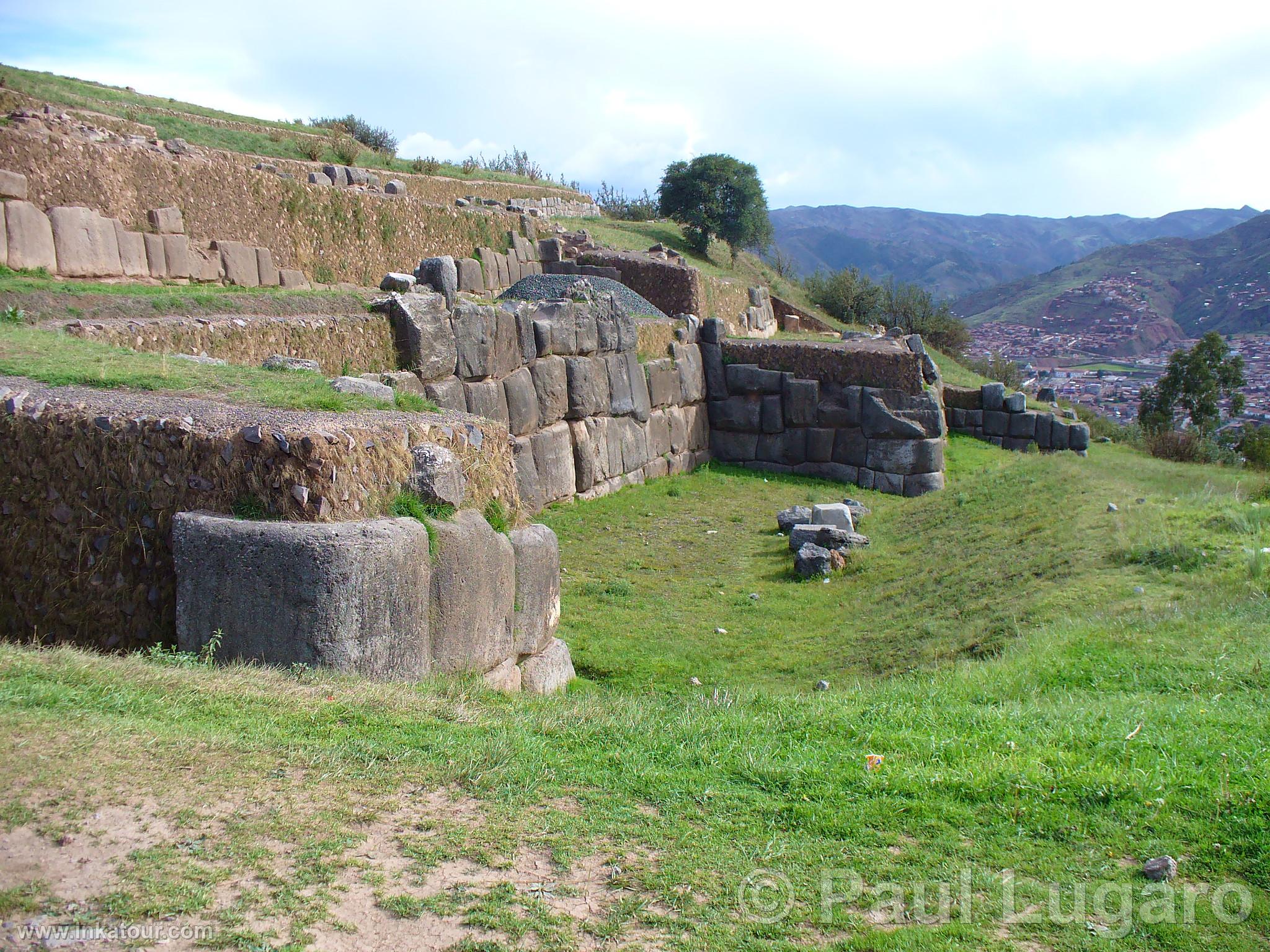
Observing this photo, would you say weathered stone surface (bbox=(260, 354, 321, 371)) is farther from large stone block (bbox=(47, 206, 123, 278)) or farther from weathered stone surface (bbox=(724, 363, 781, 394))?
weathered stone surface (bbox=(724, 363, 781, 394))

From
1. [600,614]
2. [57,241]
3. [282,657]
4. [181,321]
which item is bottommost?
[600,614]

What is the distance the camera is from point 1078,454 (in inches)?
810

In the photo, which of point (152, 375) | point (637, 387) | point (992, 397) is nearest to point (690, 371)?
point (637, 387)

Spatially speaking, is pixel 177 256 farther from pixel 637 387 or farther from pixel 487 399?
pixel 637 387

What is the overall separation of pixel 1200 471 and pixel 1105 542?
889 cm

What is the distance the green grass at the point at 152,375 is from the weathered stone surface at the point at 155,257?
4.68 metres

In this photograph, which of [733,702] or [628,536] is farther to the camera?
[628,536]

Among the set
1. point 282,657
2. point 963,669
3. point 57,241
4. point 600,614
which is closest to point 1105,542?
point 963,669

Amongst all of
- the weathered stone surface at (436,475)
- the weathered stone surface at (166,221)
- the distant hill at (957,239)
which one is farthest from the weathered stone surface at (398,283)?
the distant hill at (957,239)

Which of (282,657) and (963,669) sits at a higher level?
(282,657)

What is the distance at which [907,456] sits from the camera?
2045cm

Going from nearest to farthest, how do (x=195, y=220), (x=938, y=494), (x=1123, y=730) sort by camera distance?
(x=1123, y=730), (x=195, y=220), (x=938, y=494)

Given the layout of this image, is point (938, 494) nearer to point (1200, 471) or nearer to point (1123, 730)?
point (1200, 471)

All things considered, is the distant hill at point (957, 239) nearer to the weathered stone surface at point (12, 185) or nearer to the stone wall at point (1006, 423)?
the stone wall at point (1006, 423)
